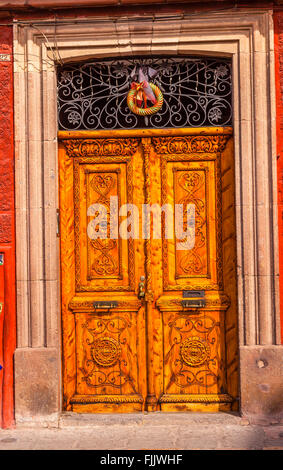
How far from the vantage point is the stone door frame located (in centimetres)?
566

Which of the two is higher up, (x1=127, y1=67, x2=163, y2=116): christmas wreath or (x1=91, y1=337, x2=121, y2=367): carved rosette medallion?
(x1=127, y1=67, x2=163, y2=116): christmas wreath

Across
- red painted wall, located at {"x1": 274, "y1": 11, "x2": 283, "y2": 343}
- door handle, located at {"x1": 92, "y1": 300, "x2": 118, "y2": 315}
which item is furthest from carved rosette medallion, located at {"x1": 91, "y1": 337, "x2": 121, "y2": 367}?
red painted wall, located at {"x1": 274, "y1": 11, "x2": 283, "y2": 343}

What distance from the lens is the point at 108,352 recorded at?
5934 mm

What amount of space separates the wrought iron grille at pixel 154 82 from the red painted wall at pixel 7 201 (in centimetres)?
50

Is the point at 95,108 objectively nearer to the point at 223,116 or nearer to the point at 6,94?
the point at 6,94

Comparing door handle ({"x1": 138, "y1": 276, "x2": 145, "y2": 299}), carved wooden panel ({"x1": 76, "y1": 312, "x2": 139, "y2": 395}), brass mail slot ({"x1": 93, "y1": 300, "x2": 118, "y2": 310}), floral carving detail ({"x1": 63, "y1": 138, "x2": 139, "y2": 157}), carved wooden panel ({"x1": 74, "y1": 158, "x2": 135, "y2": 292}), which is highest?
floral carving detail ({"x1": 63, "y1": 138, "x2": 139, "y2": 157})

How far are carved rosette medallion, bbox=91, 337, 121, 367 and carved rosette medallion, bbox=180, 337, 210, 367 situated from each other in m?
0.65

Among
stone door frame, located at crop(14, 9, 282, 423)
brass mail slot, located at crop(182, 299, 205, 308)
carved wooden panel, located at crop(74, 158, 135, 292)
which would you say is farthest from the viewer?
carved wooden panel, located at crop(74, 158, 135, 292)

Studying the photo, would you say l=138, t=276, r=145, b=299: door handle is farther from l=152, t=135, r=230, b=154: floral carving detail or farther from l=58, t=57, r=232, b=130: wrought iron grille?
l=58, t=57, r=232, b=130: wrought iron grille

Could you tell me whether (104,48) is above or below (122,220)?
above

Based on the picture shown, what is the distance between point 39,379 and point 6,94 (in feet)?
8.88

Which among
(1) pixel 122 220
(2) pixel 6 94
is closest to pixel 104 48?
(2) pixel 6 94

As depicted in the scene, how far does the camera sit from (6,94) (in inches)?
229

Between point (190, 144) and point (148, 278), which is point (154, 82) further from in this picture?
point (148, 278)
